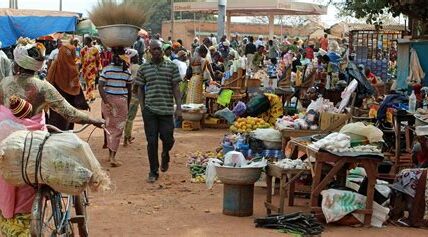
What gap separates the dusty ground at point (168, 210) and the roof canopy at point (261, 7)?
27.0 meters

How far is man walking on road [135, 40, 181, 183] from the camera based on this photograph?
909 cm

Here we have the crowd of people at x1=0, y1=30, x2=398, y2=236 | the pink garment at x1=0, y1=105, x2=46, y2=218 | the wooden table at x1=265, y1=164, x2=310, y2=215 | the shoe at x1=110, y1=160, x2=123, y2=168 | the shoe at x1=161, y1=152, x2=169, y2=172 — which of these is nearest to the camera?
the pink garment at x1=0, y1=105, x2=46, y2=218

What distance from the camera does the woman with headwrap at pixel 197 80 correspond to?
15227mm

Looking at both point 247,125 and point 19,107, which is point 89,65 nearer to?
point 247,125

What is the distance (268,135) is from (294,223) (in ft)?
8.18

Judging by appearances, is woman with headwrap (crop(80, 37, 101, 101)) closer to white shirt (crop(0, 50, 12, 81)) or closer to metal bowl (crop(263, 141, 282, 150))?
white shirt (crop(0, 50, 12, 81))

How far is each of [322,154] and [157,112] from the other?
2763 mm

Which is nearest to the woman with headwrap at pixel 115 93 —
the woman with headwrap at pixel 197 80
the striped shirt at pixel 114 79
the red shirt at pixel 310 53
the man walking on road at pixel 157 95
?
the striped shirt at pixel 114 79

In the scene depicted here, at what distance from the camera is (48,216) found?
16.3ft

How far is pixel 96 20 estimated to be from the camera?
53.9 ft

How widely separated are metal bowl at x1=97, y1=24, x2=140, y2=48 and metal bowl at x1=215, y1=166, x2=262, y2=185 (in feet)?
12.6

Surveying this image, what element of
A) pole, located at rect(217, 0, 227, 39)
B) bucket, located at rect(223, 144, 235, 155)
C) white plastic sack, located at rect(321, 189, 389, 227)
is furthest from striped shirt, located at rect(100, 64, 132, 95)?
pole, located at rect(217, 0, 227, 39)

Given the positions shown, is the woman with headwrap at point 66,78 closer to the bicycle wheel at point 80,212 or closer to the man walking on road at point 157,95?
the man walking on road at point 157,95

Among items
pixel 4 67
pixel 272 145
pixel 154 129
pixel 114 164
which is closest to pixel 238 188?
pixel 272 145
